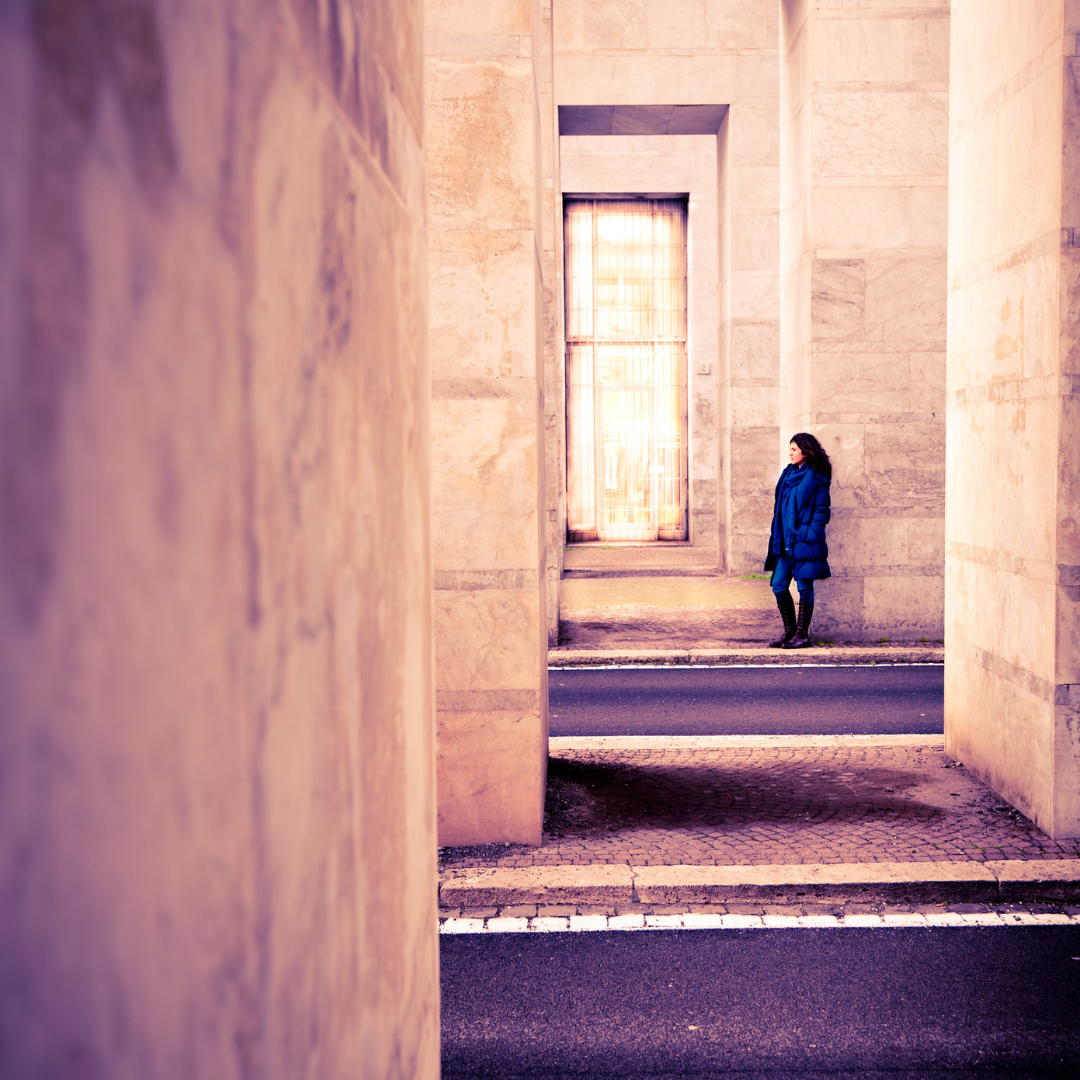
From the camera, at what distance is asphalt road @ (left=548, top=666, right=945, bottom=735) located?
747 centimetres

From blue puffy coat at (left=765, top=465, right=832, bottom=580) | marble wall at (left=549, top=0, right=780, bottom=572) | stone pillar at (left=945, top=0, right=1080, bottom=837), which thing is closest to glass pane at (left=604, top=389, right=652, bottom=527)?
marble wall at (left=549, top=0, right=780, bottom=572)

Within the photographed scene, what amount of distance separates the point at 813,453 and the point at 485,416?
6.03 metres

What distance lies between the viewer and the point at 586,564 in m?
19.4

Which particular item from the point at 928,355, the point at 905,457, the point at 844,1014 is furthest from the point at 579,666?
the point at 844,1014

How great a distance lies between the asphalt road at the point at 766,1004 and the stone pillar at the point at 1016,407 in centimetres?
141

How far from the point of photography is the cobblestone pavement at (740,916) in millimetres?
4180

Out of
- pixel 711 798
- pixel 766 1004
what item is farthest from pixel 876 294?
pixel 766 1004

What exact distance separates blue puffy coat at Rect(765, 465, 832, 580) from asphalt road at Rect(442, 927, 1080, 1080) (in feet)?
20.3

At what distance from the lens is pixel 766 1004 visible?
3.55 m

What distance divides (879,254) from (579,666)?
18.0 feet

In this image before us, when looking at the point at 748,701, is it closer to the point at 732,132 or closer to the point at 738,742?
the point at 738,742

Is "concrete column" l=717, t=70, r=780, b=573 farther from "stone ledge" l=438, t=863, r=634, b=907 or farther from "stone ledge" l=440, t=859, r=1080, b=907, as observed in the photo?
"stone ledge" l=438, t=863, r=634, b=907

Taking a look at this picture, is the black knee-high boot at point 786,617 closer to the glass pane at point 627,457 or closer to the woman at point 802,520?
the woman at point 802,520

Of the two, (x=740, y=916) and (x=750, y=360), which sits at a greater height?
(x=750, y=360)
